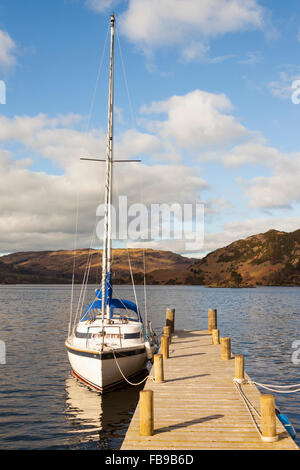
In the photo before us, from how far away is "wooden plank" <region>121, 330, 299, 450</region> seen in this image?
10.1 metres

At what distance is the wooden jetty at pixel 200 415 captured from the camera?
1010cm

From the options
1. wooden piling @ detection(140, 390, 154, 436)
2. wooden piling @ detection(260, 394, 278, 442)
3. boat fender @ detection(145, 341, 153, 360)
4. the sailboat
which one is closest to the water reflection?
the sailboat

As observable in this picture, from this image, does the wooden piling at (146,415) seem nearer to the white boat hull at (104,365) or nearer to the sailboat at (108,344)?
the sailboat at (108,344)

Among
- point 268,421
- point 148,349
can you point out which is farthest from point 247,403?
point 148,349

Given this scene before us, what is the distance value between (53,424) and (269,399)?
10259 millimetres

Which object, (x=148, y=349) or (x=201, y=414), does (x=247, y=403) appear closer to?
(x=201, y=414)

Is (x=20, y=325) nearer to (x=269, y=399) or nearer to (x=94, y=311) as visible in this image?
(x=94, y=311)

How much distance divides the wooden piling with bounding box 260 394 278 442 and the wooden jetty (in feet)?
0.29

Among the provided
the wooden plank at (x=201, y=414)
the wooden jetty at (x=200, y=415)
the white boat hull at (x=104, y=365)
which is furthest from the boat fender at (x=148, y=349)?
the wooden jetty at (x=200, y=415)

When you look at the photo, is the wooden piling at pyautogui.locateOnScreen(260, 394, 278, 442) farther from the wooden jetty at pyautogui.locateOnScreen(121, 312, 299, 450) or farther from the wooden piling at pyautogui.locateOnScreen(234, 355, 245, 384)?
the wooden piling at pyautogui.locateOnScreen(234, 355, 245, 384)
